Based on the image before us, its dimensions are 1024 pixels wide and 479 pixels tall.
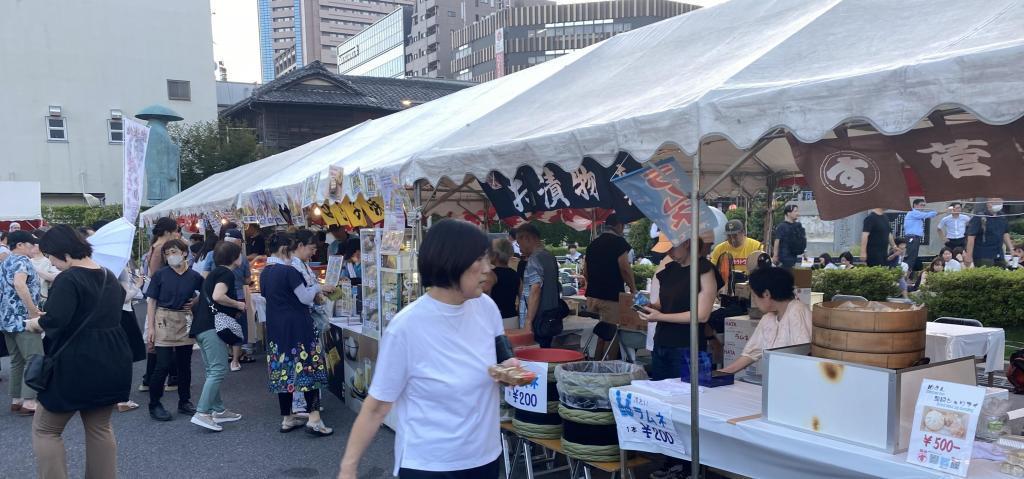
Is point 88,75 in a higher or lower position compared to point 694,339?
higher

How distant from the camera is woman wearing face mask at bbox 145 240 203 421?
5734 mm

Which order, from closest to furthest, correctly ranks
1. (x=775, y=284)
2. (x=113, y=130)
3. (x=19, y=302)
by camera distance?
(x=775, y=284), (x=19, y=302), (x=113, y=130)

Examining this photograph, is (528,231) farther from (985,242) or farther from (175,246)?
(985,242)

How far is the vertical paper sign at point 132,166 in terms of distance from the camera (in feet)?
36.3

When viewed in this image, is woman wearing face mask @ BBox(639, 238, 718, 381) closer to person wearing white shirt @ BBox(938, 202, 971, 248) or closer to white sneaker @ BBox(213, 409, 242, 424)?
white sneaker @ BBox(213, 409, 242, 424)

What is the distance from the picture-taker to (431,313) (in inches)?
83.2

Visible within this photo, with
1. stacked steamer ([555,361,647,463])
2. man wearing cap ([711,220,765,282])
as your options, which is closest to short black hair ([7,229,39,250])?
stacked steamer ([555,361,647,463])

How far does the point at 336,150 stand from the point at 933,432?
7.53 metres

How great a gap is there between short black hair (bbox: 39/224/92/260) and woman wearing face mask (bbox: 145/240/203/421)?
2.05m

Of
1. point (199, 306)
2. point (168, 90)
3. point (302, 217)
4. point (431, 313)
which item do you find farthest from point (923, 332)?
point (168, 90)

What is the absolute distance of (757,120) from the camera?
8.60 ft

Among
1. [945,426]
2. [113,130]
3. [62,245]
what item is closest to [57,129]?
[113,130]

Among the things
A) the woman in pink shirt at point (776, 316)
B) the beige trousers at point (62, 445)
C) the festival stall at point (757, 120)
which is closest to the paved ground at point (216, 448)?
the festival stall at point (757, 120)

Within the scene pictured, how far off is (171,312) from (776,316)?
16.2 ft
